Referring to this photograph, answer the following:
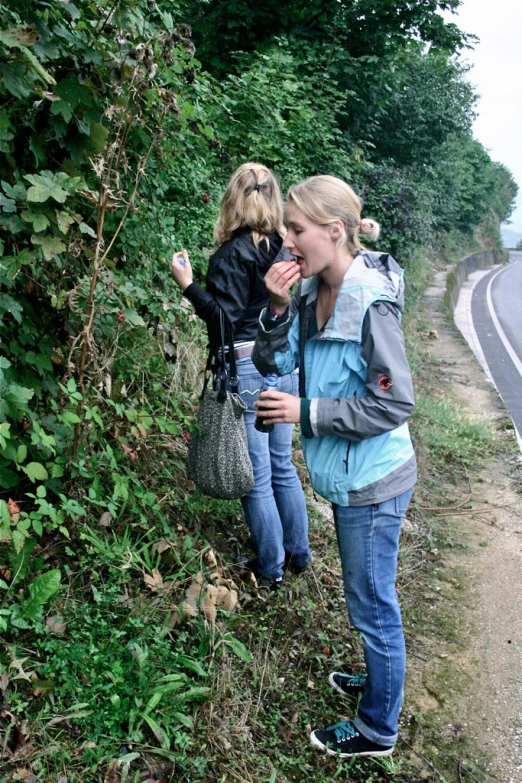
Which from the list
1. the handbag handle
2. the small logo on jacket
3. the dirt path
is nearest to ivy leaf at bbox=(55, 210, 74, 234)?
the handbag handle

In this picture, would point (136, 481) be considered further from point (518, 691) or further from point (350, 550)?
point (518, 691)

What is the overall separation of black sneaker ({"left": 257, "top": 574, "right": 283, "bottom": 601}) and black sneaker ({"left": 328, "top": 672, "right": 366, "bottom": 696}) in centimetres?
Result: 51

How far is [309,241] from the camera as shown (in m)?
2.20

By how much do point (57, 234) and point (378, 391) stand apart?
1.22m

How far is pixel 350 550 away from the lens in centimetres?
233

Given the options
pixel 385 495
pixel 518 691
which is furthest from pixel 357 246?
pixel 518 691

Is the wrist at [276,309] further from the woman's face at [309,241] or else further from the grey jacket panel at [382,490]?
the grey jacket panel at [382,490]

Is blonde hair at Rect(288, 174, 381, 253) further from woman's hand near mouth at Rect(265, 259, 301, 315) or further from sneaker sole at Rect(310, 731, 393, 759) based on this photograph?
sneaker sole at Rect(310, 731, 393, 759)

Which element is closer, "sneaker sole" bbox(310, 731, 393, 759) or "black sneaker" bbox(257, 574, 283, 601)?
"sneaker sole" bbox(310, 731, 393, 759)

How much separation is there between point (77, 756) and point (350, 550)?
1.09 m

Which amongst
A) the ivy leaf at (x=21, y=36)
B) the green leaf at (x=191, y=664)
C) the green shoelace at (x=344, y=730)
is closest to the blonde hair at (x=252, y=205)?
the ivy leaf at (x=21, y=36)

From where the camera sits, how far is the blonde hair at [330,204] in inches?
85.7

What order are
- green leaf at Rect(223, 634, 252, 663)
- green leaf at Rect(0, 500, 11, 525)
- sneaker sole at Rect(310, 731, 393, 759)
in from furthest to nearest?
green leaf at Rect(223, 634, 252, 663), sneaker sole at Rect(310, 731, 393, 759), green leaf at Rect(0, 500, 11, 525)

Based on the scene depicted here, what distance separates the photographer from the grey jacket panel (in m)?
2.22
